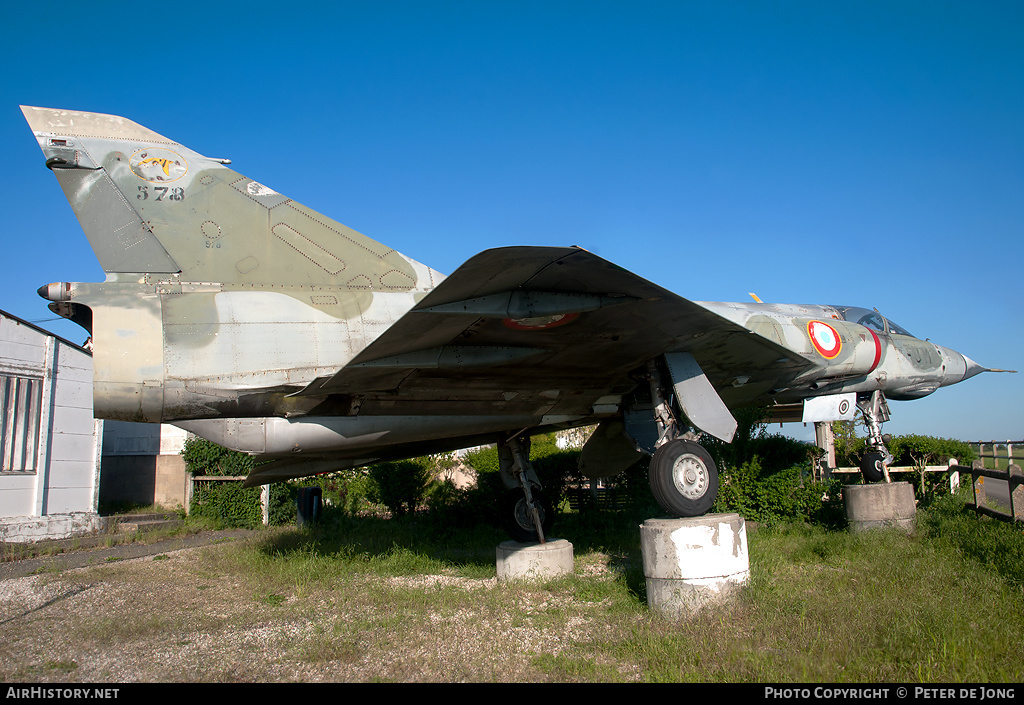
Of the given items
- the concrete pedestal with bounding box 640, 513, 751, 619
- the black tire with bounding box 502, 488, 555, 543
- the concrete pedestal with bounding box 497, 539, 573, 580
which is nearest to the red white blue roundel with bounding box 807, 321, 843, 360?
the concrete pedestal with bounding box 640, 513, 751, 619

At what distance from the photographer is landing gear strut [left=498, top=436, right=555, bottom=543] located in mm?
9211

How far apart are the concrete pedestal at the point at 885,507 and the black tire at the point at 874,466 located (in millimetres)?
464

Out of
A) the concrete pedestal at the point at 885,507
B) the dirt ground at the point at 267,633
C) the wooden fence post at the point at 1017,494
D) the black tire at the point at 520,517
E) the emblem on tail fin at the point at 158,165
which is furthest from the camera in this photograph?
the black tire at the point at 520,517

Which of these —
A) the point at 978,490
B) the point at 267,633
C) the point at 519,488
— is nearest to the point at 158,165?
the point at 267,633

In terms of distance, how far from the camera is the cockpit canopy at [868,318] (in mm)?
9047

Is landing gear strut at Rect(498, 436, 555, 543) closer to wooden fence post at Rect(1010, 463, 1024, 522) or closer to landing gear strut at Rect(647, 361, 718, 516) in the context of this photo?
landing gear strut at Rect(647, 361, 718, 516)

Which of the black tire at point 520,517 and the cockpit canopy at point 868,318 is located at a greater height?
the cockpit canopy at point 868,318

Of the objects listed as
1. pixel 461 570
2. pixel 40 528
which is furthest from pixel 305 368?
pixel 40 528

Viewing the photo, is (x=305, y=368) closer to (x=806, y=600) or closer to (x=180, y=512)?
(x=806, y=600)

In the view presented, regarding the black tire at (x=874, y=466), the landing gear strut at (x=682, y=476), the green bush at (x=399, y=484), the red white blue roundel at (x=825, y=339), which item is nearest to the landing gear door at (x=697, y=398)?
the landing gear strut at (x=682, y=476)

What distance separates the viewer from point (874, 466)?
923cm

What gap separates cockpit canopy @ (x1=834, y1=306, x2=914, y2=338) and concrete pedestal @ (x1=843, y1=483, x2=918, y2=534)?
2.30 metres

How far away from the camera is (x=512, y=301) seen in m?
4.87

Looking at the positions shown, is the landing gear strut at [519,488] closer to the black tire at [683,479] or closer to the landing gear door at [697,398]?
the black tire at [683,479]
